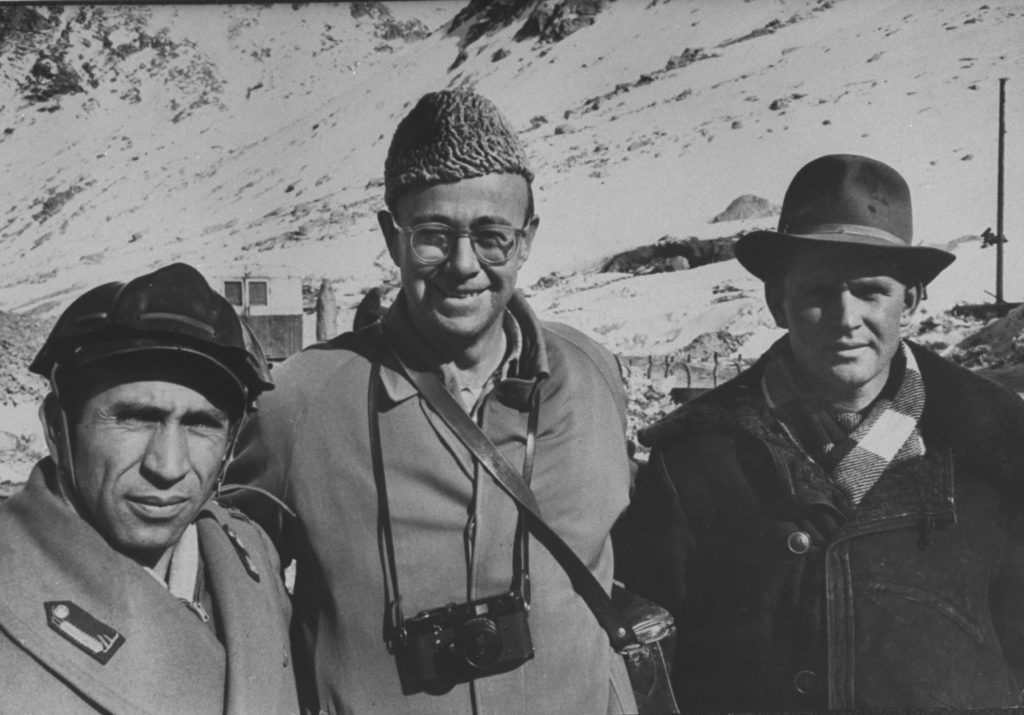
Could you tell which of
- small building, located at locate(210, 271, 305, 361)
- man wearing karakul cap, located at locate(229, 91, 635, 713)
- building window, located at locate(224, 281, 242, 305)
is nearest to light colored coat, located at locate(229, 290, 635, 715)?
man wearing karakul cap, located at locate(229, 91, 635, 713)

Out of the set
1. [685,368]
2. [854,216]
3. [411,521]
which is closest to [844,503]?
[685,368]

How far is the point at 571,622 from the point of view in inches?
91.2

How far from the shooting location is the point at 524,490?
2.27 metres

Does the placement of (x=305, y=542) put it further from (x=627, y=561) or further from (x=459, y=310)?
(x=627, y=561)

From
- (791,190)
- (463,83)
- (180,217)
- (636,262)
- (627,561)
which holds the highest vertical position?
(463,83)

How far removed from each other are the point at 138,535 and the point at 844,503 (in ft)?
6.25

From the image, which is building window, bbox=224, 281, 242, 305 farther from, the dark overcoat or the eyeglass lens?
the dark overcoat

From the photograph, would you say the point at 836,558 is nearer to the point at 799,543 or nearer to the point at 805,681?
the point at 799,543

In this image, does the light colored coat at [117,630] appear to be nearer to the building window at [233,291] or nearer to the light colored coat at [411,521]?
the light colored coat at [411,521]

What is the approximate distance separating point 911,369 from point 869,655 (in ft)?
2.75

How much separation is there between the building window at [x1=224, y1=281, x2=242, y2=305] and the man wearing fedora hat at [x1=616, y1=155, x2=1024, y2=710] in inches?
58.6

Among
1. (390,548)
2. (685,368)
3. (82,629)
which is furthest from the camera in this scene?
(685,368)

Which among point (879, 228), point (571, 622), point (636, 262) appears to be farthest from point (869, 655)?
point (636, 262)

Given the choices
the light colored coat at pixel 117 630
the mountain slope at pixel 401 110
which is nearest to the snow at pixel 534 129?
the mountain slope at pixel 401 110
